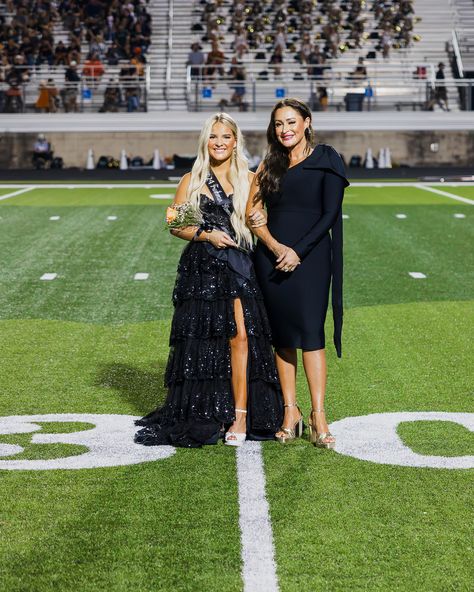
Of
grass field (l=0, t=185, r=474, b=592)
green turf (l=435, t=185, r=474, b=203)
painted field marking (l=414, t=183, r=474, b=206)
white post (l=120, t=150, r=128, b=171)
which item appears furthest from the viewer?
white post (l=120, t=150, r=128, b=171)

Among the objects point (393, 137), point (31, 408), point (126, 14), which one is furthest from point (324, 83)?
point (31, 408)

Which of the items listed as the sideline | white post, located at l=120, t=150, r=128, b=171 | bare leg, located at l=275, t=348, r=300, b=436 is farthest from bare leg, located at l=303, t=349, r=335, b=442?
white post, located at l=120, t=150, r=128, b=171

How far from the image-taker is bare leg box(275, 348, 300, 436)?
595 cm

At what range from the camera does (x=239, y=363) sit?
5895 mm

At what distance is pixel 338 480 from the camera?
5246 mm

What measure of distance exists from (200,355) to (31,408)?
1331 mm

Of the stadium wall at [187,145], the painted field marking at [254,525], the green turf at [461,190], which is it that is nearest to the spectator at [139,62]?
the stadium wall at [187,145]

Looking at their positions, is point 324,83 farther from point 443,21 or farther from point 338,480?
point 338,480

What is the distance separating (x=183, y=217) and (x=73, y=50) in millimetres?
34338

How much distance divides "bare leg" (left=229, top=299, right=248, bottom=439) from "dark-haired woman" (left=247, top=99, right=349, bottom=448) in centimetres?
16

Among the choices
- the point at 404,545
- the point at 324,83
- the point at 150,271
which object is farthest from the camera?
the point at 324,83

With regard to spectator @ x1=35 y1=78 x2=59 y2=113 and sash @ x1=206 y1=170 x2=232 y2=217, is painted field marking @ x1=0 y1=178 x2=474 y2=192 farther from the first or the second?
sash @ x1=206 y1=170 x2=232 y2=217

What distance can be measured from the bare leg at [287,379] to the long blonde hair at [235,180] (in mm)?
576

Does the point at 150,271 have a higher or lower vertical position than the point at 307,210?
lower
